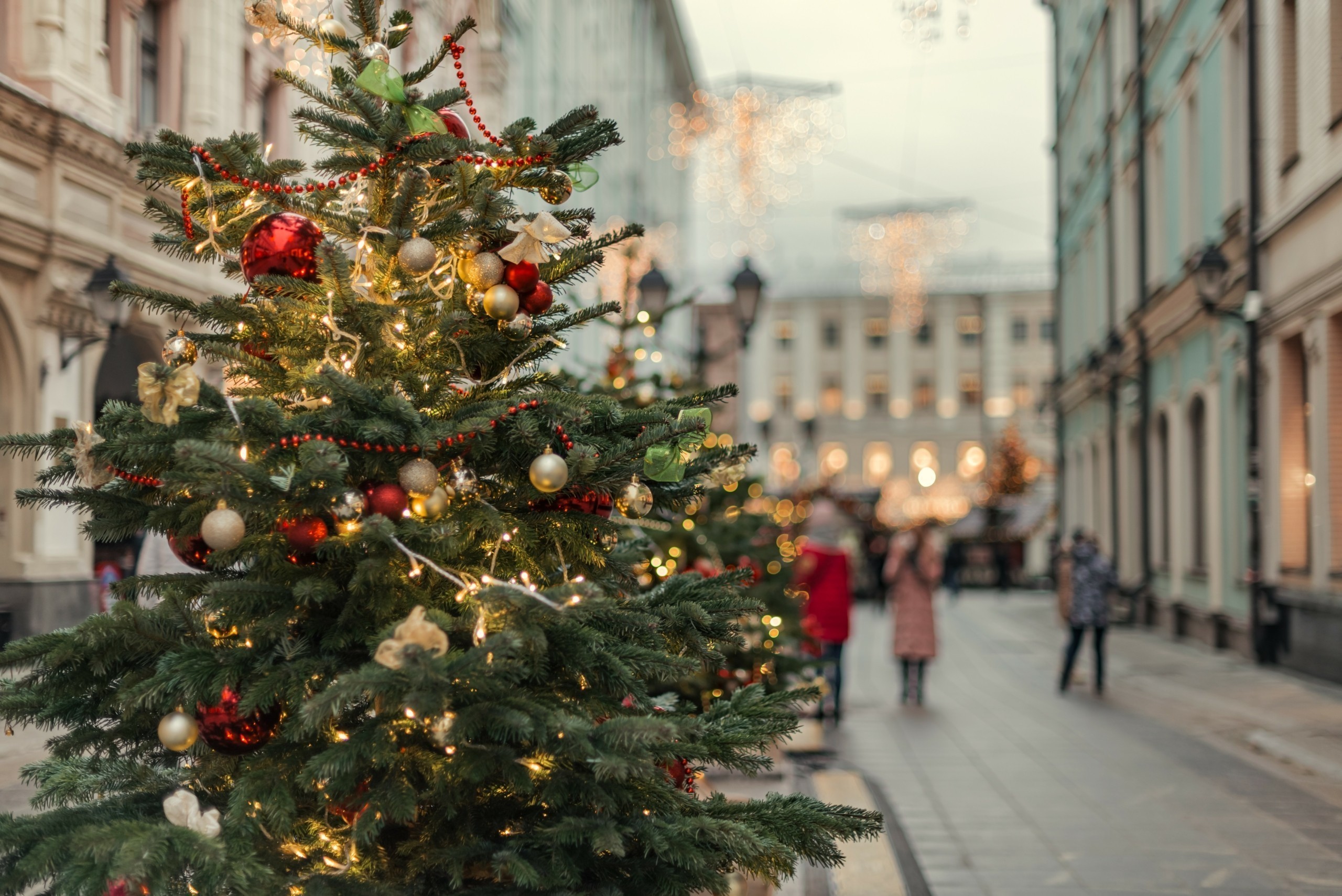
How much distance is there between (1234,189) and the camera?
735 inches

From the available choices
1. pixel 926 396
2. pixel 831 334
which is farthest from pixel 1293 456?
pixel 831 334

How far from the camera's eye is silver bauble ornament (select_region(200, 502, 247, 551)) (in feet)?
9.82

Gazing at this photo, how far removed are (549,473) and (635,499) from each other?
412 millimetres

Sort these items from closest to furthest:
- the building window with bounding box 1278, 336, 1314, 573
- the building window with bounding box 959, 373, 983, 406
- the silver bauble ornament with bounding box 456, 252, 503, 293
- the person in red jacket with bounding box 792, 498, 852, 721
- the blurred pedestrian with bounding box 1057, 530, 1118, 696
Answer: the silver bauble ornament with bounding box 456, 252, 503, 293 → the person in red jacket with bounding box 792, 498, 852, 721 → the blurred pedestrian with bounding box 1057, 530, 1118, 696 → the building window with bounding box 1278, 336, 1314, 573 → the building window with bounding box 959, 373, 983, 406

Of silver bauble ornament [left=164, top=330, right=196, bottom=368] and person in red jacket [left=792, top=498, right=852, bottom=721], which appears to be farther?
person in red jacket [left=792, top=498, right=852, bottom=721]

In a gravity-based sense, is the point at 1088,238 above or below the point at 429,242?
above

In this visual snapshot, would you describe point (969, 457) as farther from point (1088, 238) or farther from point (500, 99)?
point (500, 99)

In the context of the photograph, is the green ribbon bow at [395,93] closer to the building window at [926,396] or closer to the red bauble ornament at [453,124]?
the red bauble ornament at [453,124]

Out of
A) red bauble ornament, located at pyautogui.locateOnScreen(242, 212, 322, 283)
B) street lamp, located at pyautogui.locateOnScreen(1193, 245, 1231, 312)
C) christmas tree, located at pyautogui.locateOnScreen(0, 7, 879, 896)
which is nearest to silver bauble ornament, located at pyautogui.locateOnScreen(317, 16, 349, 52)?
christmas tree, located at pyautogui.locateOnScreen(0, 7, 879, 896)

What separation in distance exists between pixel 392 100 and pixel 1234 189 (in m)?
17.9

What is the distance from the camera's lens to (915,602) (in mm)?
13398

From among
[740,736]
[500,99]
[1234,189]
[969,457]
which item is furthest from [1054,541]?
[969,457]

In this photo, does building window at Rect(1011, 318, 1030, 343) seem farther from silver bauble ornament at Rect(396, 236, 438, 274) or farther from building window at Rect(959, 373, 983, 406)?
silver bauble ornament at Rect(396, 236, 438, 274)

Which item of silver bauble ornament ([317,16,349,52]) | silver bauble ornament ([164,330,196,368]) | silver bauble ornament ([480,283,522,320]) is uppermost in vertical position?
silver bauble ornament ([317,16,349,52])
